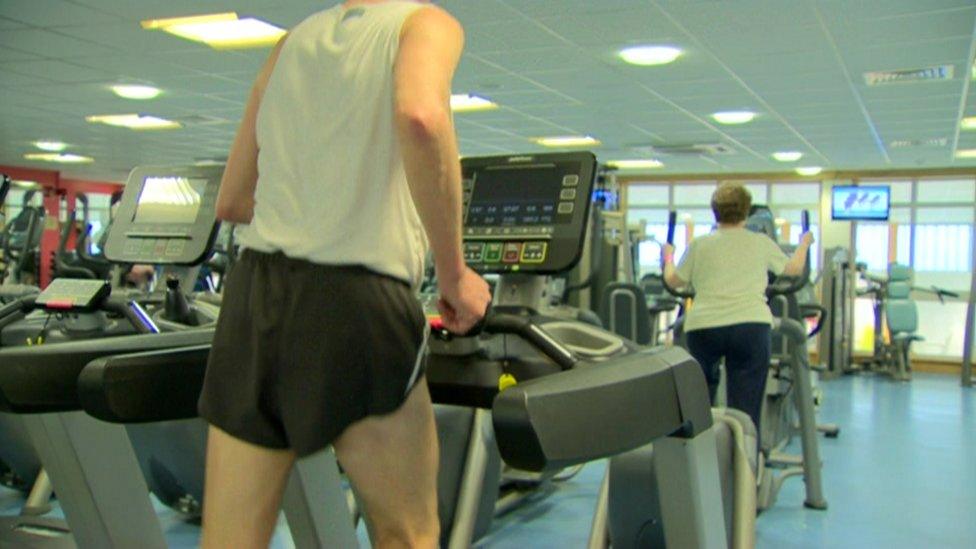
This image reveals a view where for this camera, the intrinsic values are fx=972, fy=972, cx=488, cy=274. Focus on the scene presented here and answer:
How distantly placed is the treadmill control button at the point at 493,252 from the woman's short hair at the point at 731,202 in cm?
214

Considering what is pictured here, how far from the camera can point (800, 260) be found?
4.61 meters

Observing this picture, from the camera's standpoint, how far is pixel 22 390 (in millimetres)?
1591

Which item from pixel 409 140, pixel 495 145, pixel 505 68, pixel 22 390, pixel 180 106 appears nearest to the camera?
pixel 409 140

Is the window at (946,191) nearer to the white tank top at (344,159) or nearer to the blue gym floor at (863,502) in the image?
the blue gym floor at (863,502)

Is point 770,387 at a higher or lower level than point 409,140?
lower

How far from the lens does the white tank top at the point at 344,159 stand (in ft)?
4.09

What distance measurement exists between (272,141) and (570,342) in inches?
39.9

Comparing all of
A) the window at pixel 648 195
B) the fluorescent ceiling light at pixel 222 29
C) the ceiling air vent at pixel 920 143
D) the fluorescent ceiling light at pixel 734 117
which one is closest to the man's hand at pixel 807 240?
the fluorescent ceiling light at pixel 222 29

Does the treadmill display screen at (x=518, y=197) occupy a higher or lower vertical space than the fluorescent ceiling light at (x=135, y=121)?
lower

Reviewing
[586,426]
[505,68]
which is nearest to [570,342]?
[586,426]

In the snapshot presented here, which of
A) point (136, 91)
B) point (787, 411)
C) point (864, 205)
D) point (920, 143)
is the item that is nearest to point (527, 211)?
point (787, 411)

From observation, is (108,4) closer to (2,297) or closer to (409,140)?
(2,297)

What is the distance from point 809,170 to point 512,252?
11.8 metres

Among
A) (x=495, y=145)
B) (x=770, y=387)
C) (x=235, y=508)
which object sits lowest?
(x=770, y=387)
